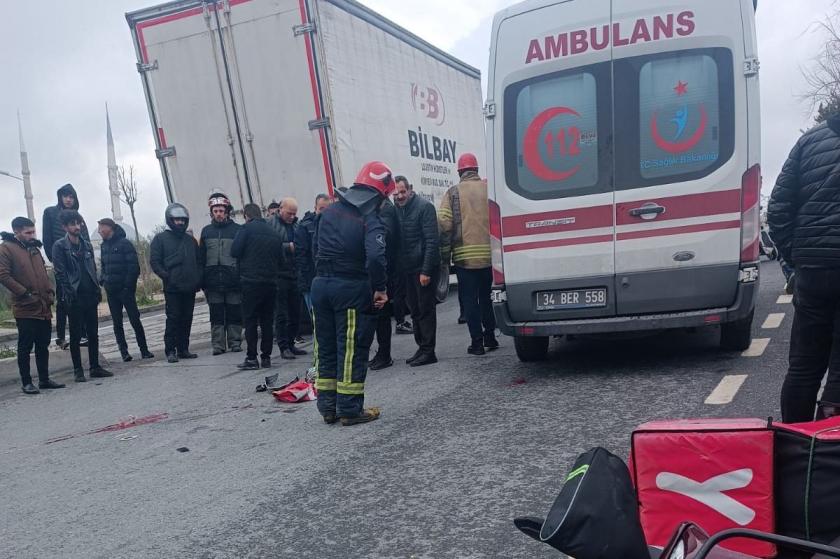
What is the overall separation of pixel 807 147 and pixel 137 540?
379cm

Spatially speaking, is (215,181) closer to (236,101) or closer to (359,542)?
(236,101)

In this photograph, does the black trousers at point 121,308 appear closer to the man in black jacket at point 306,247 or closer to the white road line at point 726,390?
the man in black jacket at point 306,247

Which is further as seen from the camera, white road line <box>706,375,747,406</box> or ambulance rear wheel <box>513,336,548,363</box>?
ambulance rear wheel <box>513,336,548,363</box>

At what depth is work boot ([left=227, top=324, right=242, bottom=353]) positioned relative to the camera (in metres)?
10.1

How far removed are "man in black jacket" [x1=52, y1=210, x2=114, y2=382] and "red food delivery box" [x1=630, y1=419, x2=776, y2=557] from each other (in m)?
7.31

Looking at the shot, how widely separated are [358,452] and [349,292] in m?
1.25

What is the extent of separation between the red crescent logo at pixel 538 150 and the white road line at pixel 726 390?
1951 mm

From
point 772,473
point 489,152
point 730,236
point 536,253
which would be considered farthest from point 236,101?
point 772,473

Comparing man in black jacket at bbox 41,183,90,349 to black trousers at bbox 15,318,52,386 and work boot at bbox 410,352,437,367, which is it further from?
work boot at bbox 410,352,437,367

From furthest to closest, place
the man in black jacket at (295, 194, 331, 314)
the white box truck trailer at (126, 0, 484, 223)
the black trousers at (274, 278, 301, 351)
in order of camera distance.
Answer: the white box truck trailer at (126, 0, 484, 223)
the black trousers at (274, 278, 301, 351)
the man in black jacket at (295, 194, 331, 314)

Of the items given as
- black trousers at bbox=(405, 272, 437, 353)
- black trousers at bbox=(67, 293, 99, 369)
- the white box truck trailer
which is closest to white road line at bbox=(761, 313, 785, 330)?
black trousers at bbox=(405, 272, 437, 353)

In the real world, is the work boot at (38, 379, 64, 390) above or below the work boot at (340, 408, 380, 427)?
below

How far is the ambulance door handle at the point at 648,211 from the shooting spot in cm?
572

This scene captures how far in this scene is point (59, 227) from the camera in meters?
9.76
